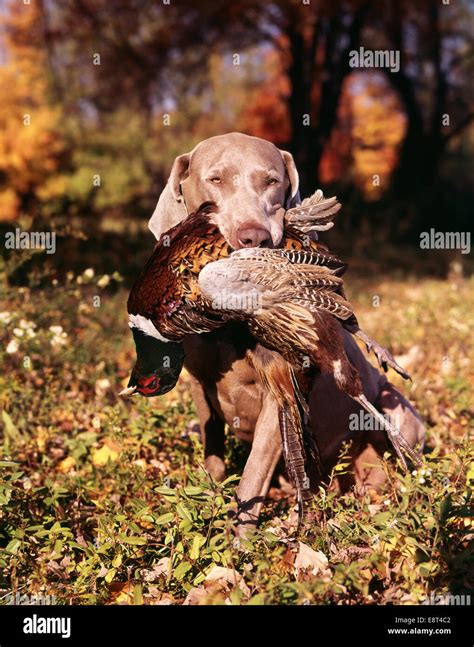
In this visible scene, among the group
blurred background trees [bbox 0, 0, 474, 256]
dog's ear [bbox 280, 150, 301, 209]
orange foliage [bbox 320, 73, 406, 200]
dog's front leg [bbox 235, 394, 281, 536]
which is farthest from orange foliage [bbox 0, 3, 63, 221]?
dog's front leg [bbox 235, 394, 281, 536]

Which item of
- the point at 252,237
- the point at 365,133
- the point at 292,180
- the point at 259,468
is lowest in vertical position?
the point at 259,468

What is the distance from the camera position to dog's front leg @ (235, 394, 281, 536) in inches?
107

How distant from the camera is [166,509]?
276 cm

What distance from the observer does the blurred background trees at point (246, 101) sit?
1291cm

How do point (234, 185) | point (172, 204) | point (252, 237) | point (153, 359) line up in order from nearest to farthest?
point (252, 237) < point (153, 359) < point (234, 185) < point (172, 204)

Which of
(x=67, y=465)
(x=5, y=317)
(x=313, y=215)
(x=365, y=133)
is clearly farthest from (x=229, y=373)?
(x=365, y=133)

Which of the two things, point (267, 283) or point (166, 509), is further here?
point (166, 509)

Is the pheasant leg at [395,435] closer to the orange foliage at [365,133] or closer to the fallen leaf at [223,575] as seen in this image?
the fallen leaf at [223,575]

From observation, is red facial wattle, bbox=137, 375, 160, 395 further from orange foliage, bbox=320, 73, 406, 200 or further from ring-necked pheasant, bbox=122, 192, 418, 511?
orange foliage, bbox=320, 73, 406, 200

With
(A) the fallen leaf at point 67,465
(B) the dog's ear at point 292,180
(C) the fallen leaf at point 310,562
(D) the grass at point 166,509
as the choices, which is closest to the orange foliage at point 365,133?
(D) the grass at point 166,509

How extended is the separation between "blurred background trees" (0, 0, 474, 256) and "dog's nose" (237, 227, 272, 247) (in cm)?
870

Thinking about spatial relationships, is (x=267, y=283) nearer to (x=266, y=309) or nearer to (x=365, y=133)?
(x=266, y=309)

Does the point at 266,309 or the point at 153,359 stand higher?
the point at 266,309

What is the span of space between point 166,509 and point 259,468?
1.31 ft
